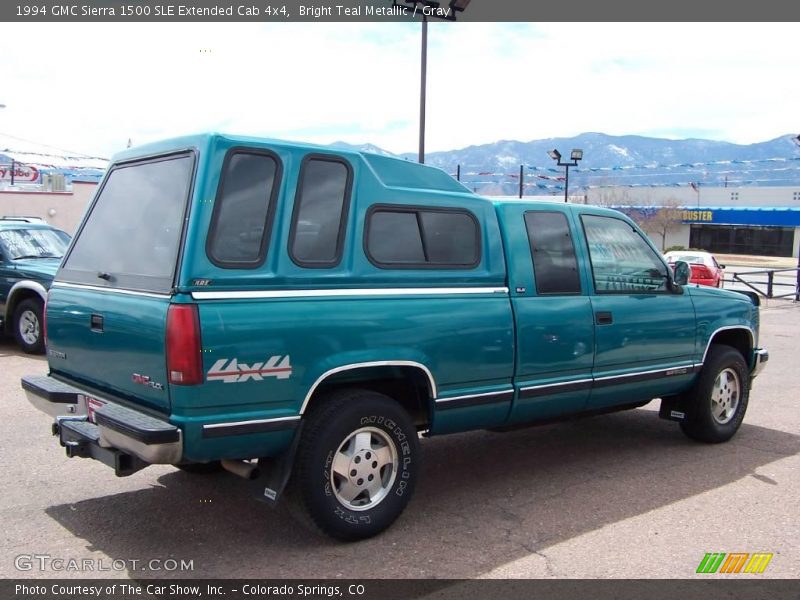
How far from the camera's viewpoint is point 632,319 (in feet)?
18.9

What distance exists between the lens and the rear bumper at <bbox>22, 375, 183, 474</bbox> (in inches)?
145

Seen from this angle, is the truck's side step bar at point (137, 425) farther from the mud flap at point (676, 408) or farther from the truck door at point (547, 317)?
the mud flap at point (676, 408)

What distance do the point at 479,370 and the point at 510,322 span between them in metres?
0.40

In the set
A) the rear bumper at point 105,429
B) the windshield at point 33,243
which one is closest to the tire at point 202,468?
the rear bumper at point 105,429

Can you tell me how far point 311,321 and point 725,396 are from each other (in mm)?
4220

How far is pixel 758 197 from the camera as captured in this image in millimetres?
65438

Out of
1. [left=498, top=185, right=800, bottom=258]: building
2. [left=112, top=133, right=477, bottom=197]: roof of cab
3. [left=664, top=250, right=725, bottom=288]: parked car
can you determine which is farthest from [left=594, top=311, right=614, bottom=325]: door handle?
[left=498, top=185, right=800, bottom=258]: building

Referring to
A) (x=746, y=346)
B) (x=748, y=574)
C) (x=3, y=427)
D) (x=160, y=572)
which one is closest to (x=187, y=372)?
(x=160, y=572)

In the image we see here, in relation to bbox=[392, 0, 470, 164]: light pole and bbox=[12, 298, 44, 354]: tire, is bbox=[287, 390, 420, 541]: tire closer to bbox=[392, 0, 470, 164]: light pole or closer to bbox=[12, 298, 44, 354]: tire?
bbox=[12, 298, 44, 354]: tire

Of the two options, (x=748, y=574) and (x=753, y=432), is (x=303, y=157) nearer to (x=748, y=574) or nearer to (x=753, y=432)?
(x=748, y=574)

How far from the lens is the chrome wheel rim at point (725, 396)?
6508 millimetres

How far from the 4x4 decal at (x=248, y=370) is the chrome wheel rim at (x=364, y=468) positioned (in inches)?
22.8

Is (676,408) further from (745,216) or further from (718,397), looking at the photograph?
(745,216)
